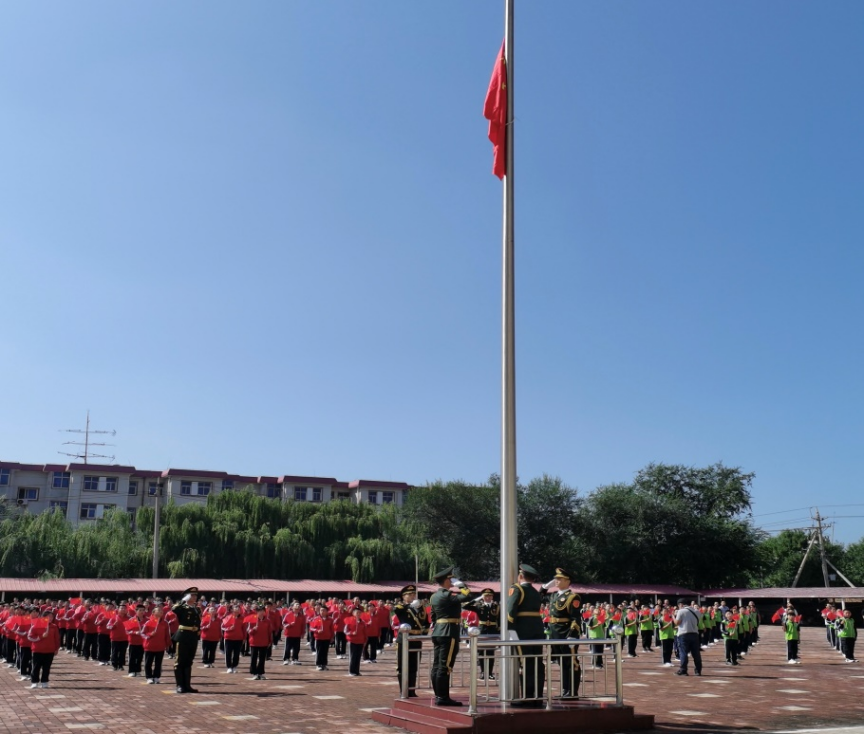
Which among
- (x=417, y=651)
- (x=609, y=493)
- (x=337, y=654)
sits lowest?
(x=337, y=654)

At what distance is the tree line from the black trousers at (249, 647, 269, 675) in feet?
81.3

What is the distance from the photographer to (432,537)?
5353 centimetres

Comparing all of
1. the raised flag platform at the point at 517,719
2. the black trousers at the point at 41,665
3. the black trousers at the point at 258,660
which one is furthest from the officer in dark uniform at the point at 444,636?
the black trousers at the point at 41,665

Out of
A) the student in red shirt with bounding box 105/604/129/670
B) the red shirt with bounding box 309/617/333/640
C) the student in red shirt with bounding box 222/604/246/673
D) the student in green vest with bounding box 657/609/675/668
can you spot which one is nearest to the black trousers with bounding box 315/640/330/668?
the red shirt with bounding box 309/617/333/640

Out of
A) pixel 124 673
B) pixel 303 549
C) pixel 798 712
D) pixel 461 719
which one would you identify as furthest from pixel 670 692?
pixel 303 549

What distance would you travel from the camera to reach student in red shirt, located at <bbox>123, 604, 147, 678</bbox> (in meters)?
16.1

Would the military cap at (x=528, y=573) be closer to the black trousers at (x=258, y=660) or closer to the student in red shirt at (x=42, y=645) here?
the black trousers at (x=258, y=660)

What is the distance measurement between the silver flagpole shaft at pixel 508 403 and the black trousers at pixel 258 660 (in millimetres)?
8195

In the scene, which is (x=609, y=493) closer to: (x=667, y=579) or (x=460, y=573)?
(x=667, y=579)

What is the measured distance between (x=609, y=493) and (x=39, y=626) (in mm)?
44853

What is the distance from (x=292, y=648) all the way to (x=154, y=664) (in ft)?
19.9

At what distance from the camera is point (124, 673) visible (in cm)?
1759

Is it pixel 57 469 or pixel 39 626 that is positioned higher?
pixel 57 469

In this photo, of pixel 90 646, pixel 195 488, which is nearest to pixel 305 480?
pixel 195 488
